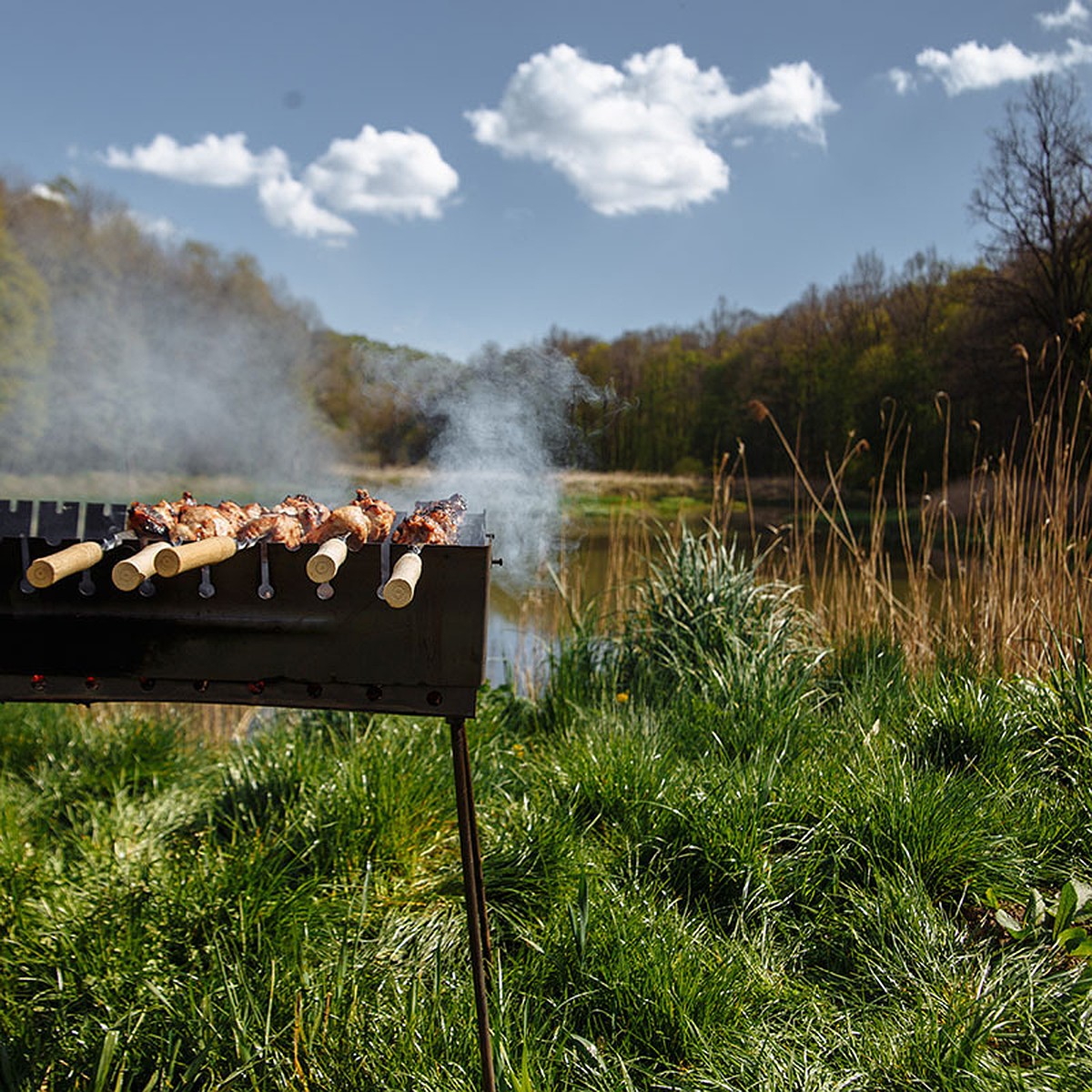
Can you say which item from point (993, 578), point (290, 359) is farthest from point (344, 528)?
point (290, 359)

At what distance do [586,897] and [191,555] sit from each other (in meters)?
1.29

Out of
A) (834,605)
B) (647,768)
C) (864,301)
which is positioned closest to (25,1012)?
(647,768)

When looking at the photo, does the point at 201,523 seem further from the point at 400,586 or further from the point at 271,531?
the point at 400,586

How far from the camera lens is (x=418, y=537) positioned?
1.81 m

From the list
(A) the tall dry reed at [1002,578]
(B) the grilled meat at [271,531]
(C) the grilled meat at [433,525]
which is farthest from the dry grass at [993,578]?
(B) the grilled meat at [271,531]

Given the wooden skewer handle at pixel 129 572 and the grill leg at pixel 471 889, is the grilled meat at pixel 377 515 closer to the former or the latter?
the grill leg at pixel 471 889

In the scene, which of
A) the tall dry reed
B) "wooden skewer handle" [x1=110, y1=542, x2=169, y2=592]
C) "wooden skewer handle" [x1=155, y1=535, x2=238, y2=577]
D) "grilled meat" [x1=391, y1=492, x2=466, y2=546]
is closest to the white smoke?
the tall dry reed

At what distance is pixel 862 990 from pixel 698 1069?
54 cm

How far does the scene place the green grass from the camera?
189cm

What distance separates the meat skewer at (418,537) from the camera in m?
1.31

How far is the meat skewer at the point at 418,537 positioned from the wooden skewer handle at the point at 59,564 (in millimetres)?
483

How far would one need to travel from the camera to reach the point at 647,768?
2.82m

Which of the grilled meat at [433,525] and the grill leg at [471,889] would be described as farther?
the grilled meat at [433,525]

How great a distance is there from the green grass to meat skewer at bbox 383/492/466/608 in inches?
37.7
